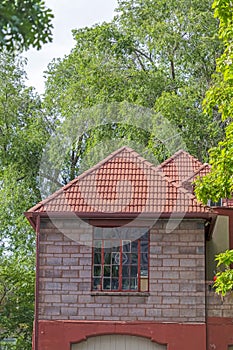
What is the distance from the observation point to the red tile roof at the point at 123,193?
21547mm

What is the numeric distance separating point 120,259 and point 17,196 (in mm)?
12513

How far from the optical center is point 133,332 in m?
20.8

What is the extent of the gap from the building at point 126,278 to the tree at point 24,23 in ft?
39.6

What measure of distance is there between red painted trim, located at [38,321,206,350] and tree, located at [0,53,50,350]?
1121 cm

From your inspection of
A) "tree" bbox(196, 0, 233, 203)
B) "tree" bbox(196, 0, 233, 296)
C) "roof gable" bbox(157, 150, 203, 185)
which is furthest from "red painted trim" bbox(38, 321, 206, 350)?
"roof gable" bbox(157, 150, 203, 185)

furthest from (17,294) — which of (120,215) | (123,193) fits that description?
(120,215)

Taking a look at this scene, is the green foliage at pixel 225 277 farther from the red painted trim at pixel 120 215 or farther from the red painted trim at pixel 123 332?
the red painted trim at pixel 120 215

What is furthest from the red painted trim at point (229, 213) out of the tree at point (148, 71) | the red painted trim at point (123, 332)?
the tree at point (148, 71)

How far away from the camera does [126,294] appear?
2109cm

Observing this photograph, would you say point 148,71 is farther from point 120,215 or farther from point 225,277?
point 225,277

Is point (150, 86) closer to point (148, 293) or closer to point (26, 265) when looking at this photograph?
point (26, 265)

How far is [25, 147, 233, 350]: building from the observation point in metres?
20.9

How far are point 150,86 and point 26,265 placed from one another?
810 cm

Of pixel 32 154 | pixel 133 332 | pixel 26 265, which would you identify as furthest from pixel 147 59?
pixel 133 332
